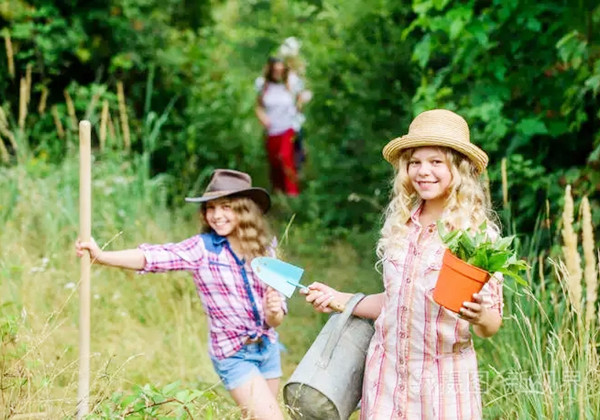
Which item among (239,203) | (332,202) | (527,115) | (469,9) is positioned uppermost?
(469,9)

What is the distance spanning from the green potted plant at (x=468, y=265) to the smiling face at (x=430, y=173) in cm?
35

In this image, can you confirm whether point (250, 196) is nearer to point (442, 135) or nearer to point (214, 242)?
point (214, 242)

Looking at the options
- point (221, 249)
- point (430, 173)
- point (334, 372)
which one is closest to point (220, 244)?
point (221, 249)

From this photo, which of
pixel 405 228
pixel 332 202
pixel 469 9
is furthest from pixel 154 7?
pixel 405 228

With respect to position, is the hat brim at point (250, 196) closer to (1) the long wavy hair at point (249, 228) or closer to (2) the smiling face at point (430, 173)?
(1) the long wavy hair at point (249, 228)

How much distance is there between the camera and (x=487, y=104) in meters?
5.21


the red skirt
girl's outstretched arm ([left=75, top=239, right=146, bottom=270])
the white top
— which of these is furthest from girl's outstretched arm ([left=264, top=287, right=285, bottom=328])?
the white top

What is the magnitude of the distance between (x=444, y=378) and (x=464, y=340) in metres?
0.14

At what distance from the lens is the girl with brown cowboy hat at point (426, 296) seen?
3.05 metres

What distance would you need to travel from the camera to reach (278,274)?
345 cm

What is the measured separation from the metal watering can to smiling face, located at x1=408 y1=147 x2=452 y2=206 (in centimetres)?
47

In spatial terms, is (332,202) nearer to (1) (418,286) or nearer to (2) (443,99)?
(2) (443,99)

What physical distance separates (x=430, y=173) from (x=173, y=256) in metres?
1.28

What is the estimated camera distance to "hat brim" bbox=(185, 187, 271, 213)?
4035 mm
